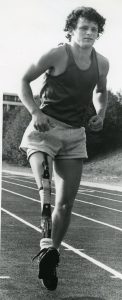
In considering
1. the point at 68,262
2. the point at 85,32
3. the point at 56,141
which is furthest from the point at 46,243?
the point at 68,262

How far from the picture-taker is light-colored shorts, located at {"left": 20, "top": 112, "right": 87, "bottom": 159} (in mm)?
2424

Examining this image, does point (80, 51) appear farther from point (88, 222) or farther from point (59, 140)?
point (88, 222)

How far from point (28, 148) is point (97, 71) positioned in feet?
1.27

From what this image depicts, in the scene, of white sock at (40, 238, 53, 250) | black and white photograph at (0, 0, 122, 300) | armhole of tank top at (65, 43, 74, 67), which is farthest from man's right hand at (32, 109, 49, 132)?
white sock at (40, 238, 53, 250)

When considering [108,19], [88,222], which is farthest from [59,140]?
[88,222]

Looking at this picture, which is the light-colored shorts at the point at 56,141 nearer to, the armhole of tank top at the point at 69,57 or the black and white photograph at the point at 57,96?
the black and white photograph at the point at 57,96

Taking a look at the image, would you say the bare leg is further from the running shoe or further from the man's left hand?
the running shoe

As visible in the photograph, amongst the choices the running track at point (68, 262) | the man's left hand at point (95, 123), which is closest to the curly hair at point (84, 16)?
the man's left hand at point (95, 123)

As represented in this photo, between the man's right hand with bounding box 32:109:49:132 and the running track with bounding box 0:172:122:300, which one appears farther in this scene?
the running track with bounding box 0:172:122:300

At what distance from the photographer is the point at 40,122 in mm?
2260

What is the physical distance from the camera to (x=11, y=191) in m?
10.2

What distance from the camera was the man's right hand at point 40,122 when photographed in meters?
2.26

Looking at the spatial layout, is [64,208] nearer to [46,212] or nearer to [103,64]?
[46,212]

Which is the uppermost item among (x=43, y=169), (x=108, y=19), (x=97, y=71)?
(x=108, y=19)
